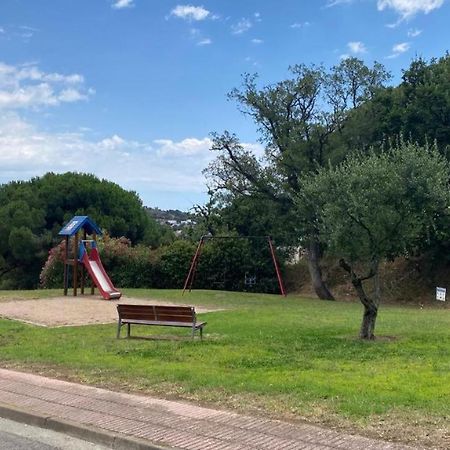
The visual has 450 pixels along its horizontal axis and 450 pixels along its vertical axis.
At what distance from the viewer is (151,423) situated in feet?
21.3

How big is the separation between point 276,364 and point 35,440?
162 inches

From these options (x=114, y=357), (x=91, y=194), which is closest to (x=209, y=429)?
(x=114, y=357)

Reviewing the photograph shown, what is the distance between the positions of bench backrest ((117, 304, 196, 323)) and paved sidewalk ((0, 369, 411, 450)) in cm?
455

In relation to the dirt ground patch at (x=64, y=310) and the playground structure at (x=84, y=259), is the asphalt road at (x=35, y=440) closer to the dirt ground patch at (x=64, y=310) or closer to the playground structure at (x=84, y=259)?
the dirt ground patch at (x=64, y=310)

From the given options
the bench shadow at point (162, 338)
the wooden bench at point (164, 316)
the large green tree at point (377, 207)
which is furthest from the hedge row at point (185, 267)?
the large green tree at point (377, 207)

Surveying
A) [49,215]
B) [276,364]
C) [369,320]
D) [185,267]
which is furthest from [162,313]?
[49,215]

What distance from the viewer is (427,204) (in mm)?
12844

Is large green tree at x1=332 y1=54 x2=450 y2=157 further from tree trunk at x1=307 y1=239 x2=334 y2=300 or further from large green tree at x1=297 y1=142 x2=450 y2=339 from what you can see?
large green tree at x1=297 y1=142 x2=450 y2=339

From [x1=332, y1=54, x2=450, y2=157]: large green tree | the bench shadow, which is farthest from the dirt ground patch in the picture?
[x1=332, y1=54, x2=450, y2=157]: large green tree

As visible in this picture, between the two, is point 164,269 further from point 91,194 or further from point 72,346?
point 72,346

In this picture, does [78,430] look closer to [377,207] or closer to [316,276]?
[377,207]

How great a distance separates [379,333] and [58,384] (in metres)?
7.70

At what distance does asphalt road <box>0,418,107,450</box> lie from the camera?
245 inches

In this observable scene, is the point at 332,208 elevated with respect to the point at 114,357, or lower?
elevated
